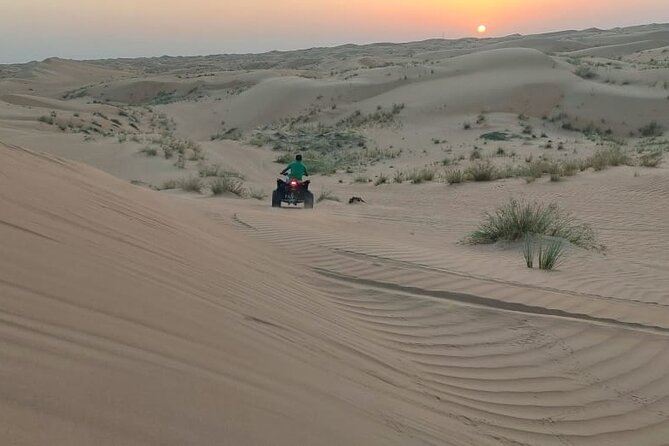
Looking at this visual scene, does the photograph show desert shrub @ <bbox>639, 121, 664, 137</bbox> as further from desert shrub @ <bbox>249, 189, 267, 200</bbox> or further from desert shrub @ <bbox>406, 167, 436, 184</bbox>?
desert shrub @ <bbox>249, 189, 267, 200</bbox>

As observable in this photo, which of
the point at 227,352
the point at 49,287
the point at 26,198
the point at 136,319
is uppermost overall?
the point at 26,198

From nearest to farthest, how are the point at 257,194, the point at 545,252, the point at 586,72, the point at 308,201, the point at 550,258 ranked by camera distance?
the point at 550,258 < the point at 545,252 < the point at 308,201 < the point at 257,194 < the point at 586,72

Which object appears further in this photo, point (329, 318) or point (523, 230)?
point (523, 230)

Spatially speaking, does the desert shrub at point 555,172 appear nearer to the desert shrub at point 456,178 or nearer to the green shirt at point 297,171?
the desert shrub at point 456,178

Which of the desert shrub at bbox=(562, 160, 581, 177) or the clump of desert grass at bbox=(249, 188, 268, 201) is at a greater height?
the desert shrub at bbox=(562, 160, 581, 177)

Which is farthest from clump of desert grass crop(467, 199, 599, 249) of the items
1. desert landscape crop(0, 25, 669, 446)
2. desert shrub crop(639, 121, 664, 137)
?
desert shrub crop(639, 121, 664, 137)

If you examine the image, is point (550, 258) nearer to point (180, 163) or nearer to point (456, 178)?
point (456, 178)

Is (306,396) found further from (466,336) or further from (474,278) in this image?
(474,278)

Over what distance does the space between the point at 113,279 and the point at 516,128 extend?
103 ft

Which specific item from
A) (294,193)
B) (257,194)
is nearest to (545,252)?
(294,193)

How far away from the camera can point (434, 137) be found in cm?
3275

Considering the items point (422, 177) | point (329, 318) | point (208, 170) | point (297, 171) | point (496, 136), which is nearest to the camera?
point (329, 318)

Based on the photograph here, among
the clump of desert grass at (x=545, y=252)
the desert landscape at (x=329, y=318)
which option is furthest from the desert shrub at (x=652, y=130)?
the clump of desert grass at (x=545, y=252)

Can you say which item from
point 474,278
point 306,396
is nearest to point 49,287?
point 306,396
